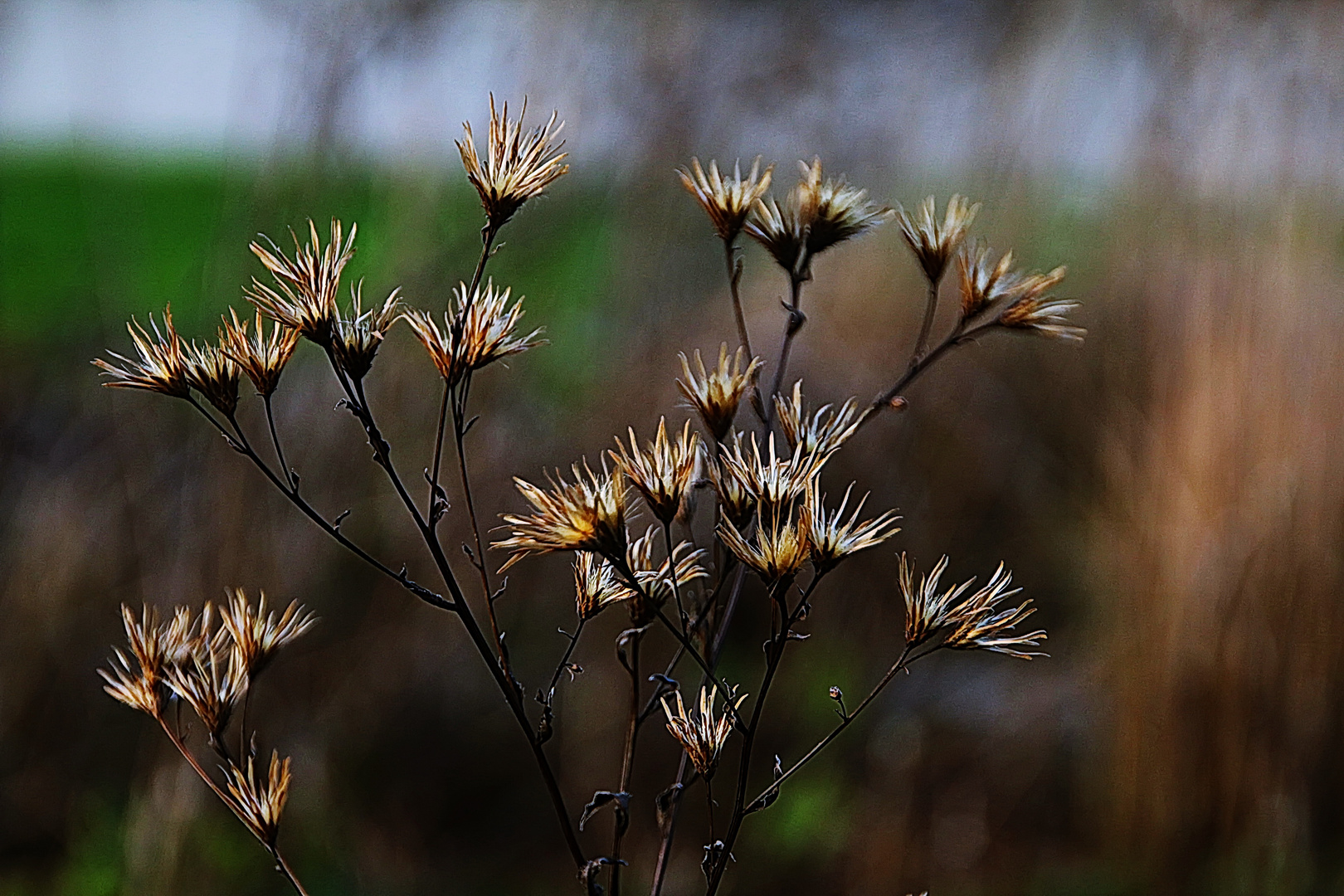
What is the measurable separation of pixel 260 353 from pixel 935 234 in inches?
12.3

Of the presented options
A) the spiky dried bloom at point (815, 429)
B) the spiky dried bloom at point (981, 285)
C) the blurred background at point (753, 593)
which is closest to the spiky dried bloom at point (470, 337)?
the spiky dried bloom at point (815, 429)

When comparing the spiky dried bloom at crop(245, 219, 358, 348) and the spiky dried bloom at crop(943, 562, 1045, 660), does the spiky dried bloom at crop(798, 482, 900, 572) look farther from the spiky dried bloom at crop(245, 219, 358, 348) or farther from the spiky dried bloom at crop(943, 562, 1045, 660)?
the spiky dried bloom at crop(245, 219, 358, 348)

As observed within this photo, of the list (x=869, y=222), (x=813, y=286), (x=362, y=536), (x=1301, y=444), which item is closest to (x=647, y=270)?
(x=813, y=286)

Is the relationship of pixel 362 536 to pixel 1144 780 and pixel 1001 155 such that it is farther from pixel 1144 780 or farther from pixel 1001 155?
pixel 1001 155

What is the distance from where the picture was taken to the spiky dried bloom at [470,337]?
45cm

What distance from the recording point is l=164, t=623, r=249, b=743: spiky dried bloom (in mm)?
497

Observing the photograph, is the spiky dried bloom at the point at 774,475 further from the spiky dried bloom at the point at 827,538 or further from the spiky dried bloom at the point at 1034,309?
the spiky dried bloom at the point at 1034,309

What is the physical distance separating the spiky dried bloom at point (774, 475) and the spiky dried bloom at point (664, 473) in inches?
0.7

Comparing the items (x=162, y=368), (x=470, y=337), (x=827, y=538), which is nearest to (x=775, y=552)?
(x=827, y=538)

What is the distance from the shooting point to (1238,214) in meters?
1.74

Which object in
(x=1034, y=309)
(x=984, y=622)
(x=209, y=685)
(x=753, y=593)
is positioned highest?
(x=1034, y=309)

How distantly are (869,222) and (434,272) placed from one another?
3.85 ft

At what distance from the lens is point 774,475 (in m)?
0.44

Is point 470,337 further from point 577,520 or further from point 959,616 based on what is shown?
point 959,616
